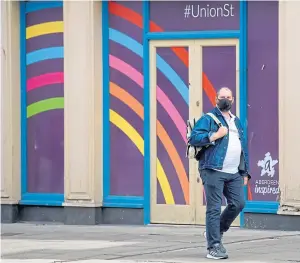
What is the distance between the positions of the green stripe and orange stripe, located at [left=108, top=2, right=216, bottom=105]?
156cm

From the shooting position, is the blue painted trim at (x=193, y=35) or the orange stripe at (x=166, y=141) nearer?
the blue painted trim at (x=193, y=35)

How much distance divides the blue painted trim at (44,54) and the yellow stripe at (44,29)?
10.0 inches

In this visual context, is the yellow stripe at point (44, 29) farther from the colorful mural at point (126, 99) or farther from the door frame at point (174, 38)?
the door frame at point (174, 38)

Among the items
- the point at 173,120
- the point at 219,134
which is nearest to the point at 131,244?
the point at 219,134

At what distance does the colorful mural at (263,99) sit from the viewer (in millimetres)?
14500

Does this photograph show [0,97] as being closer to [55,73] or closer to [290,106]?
[55,73]

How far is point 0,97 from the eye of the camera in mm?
16344

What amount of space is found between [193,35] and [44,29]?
8.19 feet

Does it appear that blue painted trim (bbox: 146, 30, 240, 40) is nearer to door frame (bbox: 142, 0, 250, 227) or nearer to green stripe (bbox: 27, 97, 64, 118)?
door frame (bbox: 142, 0, 250, 227)

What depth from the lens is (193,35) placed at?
15008 mm

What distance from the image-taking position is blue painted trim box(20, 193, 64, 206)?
52.6 ft

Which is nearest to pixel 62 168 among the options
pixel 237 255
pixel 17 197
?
pixel 17 197

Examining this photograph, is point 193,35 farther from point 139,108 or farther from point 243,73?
point 139,108

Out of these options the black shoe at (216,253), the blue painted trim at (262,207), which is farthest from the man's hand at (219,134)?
the blue painted trim at (262,207)
